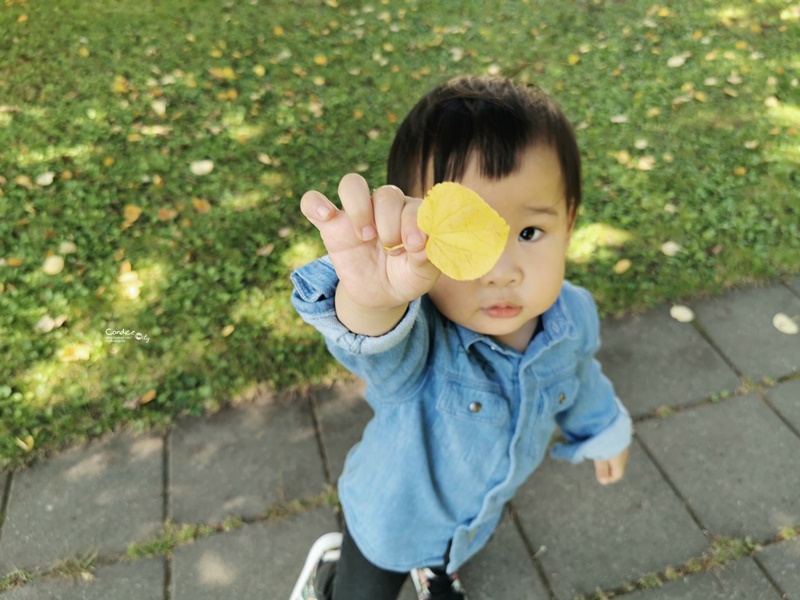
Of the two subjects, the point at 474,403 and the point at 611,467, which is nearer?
the point at 474,403

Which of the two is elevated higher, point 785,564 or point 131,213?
point 131,213

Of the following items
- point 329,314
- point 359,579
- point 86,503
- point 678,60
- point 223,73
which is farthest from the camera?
point 678,60

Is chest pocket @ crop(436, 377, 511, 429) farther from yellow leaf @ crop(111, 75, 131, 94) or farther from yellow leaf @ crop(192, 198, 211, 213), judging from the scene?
yellow leaf @ crop(111, 75, 131, 94)

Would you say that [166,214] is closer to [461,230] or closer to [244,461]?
[244,461]

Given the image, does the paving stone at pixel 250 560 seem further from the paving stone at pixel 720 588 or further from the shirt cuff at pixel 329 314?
the shirt cuff at pixel 329 314

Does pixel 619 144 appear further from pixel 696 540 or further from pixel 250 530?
pixel 250 530

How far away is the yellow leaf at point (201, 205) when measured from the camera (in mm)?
3055

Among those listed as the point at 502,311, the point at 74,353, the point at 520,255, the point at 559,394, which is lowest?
the point at 74,353

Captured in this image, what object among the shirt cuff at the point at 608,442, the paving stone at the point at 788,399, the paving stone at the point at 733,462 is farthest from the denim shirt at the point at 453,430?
the paving stone at the point at 788,399

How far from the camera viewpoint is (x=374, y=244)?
0.94m

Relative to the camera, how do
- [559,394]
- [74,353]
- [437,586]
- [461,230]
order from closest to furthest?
[461,230] < [559,394] < [437,586] < [74,353]

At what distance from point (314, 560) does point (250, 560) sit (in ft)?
0.74

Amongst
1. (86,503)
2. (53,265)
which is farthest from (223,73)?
(86,503)

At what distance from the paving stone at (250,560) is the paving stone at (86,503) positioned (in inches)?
7.2
